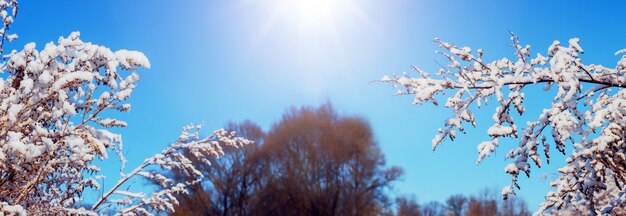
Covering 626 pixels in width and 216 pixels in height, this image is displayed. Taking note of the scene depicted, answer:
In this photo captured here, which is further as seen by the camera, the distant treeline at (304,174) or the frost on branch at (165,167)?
the distant treeline at (304,174)

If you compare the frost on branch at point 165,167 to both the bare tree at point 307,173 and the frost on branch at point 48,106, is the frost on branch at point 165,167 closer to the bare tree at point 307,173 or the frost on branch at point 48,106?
the frost on branch at point 48,106

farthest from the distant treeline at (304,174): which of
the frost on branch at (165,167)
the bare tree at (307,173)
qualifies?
the frost on branch at (165,167)

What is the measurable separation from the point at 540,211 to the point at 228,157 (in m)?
23.6

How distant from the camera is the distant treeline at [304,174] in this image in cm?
2386

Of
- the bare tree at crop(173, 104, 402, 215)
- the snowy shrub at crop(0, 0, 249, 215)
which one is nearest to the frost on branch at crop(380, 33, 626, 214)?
the snowy shrub at crop(0, 0, 249, 215)

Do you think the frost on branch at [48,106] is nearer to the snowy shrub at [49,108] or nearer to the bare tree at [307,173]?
the snowy shrub at [49,108]

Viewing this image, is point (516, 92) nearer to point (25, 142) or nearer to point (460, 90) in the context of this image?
point (460, 90)

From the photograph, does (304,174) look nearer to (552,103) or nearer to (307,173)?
(307,173)

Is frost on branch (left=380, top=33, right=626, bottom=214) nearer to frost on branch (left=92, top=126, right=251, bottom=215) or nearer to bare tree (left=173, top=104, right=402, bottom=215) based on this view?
frost on branch (left=92, top=126, right=251, bottom=215)

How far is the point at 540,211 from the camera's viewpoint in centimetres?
371

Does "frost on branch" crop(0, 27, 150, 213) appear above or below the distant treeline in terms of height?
below

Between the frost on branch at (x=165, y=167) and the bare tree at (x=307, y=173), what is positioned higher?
the bare tree at (x=307, y=173)

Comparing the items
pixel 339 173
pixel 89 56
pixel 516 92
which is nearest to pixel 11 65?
pixel 89 56

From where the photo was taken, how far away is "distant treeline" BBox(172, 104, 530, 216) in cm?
2386
